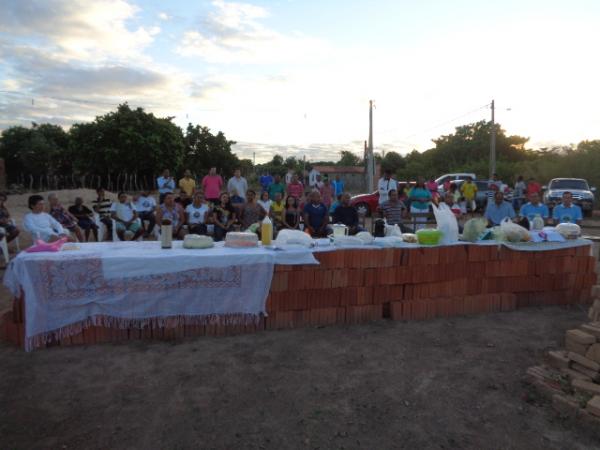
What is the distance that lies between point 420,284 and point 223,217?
14.6 ft

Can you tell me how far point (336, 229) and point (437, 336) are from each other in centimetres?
154

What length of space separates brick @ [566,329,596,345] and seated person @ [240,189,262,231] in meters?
5.57

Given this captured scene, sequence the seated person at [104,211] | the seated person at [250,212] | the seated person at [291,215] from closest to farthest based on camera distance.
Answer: the seated person at [250,212] → the seated person at [291,215] → the seated person at [104,211]

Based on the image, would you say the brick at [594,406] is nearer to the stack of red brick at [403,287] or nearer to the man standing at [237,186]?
the stack of red brick at [403,287]

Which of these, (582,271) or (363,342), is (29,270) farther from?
(582,271)

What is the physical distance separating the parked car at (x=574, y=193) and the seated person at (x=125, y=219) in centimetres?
1373

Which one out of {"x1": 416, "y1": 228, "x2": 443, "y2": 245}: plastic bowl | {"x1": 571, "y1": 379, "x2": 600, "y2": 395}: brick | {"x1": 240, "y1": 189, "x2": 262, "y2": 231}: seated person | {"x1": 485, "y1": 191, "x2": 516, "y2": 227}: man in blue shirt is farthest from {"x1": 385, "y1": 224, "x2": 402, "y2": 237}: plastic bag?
{"x1": 485, "y1": 191, "x2": 516, "y2": 227}: man in blue shirt

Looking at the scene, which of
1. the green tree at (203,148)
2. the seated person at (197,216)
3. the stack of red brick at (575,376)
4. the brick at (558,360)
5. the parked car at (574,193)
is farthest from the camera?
the green tree at (203,148)

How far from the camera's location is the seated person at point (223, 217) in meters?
7.97

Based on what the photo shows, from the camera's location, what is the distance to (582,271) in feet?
18.6

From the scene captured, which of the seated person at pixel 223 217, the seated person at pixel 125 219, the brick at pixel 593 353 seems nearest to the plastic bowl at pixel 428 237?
the brick at pixel 593 353

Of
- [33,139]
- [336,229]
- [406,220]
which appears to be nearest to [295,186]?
[406,220]

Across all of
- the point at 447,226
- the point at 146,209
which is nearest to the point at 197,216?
the point at 146,209

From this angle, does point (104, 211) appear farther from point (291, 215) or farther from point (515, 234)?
point (515, 234)
